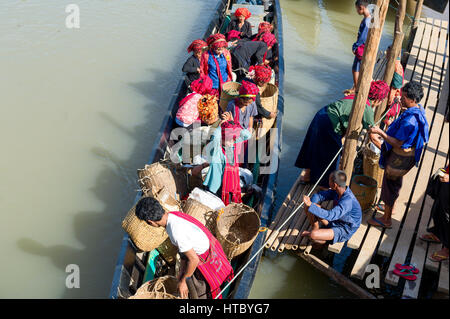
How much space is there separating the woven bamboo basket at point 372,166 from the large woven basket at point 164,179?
2.53 meters

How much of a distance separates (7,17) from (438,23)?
38.0ft

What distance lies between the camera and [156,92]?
9.80m

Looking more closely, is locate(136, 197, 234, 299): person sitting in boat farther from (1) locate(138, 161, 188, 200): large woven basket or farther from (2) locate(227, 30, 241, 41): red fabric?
(2) locate(227, 30, 241, 41): red fabric

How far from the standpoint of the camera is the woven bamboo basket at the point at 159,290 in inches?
157

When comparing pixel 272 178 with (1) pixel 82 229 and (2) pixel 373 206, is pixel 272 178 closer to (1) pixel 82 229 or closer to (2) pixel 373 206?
(2) pixel 373 206

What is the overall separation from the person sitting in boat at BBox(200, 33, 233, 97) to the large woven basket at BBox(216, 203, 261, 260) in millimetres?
2581

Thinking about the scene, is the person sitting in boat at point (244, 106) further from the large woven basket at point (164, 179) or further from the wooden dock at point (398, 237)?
the wooden dock at point (398, 237)

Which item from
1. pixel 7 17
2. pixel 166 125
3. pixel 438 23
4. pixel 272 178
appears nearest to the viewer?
pixel 272 178

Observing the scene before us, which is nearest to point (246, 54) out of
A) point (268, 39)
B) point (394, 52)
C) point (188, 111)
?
point (268, 39)

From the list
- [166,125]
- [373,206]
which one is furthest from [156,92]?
[373,206]

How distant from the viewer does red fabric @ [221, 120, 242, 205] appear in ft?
16.4

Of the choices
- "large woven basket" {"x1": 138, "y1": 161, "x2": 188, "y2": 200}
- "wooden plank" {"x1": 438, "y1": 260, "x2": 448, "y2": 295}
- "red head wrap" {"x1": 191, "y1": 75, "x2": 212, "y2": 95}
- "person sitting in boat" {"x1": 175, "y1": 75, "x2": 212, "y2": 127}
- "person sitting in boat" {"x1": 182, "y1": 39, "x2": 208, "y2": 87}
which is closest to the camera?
"wooden plank" {"x1": 438, "y1": 260, "x2": 448, "y2": 295}

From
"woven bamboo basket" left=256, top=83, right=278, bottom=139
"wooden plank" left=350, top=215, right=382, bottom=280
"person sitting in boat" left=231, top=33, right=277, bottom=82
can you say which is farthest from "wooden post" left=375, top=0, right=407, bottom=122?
"wooden plank" left=350, top=215, right=382, bottom=280

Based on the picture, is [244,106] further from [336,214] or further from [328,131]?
[336,214]
